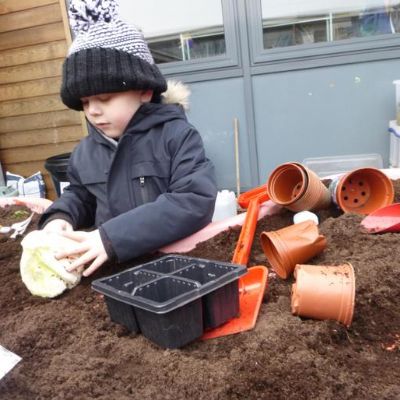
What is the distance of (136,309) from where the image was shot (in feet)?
2.97

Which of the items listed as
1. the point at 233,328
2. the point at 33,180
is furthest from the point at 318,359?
the point at 33,180

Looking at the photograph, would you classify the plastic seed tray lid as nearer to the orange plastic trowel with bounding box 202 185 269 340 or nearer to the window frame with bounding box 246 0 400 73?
the orange plastic trowel with bounding box 202 185 269 340

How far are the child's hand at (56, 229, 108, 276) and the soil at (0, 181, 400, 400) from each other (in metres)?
0.09

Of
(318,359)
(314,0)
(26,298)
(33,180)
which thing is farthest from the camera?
(33,180)

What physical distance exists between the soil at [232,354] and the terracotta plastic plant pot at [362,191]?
1.32 ft

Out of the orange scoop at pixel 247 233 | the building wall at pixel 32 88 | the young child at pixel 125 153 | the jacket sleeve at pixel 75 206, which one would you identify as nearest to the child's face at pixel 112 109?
the young child at pixel 125 153

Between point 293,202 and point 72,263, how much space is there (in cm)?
71

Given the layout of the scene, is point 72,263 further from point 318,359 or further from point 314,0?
point 314,0

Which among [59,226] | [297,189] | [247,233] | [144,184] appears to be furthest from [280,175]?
[59,226]

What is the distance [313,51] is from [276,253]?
78.3 inches

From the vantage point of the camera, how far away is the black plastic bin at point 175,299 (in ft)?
2.79

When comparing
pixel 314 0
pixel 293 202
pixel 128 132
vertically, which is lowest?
pixel 293 202

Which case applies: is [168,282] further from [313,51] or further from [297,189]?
[313,51]

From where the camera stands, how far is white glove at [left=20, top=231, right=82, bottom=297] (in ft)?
3.83
